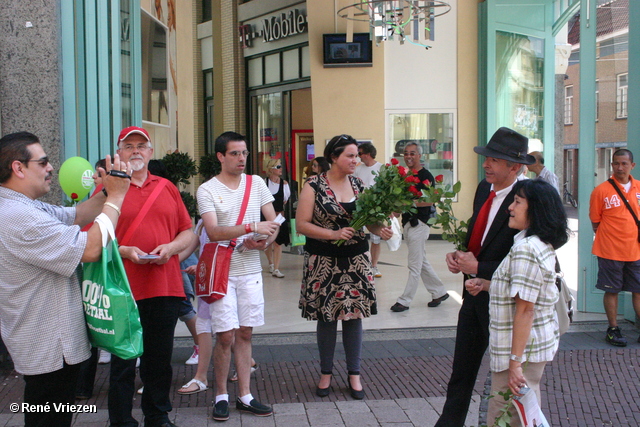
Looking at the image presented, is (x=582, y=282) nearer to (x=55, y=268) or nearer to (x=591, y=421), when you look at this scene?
(x=591, y=421)

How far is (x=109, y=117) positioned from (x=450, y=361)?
390cm

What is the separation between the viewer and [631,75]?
23.4ft

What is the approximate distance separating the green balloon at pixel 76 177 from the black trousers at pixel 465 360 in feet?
9.32

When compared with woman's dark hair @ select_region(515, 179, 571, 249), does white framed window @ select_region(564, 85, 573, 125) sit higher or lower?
higher

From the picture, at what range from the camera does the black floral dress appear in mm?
4859

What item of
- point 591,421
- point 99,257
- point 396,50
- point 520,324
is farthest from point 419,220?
point 396,50

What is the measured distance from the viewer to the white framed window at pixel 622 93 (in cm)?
729

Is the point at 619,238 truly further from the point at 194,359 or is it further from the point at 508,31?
the point at 508,31

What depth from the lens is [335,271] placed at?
488 centimetres

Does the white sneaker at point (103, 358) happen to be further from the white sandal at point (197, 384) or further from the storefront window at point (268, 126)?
the storefront window at point (268, 126)

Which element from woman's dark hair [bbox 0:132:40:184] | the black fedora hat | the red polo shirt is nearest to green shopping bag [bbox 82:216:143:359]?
woman's dark hair [bbox 0:132:40:184]

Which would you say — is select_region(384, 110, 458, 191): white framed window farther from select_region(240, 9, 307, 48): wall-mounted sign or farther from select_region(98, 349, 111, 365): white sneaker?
select_region(98, 349, 111, 365): white sneaker

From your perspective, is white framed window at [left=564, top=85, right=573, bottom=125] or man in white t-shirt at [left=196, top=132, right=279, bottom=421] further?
white framed window at [left=564, top=85, right=573, bottom=125]

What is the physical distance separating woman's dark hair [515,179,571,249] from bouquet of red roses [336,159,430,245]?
1343 millimetres
